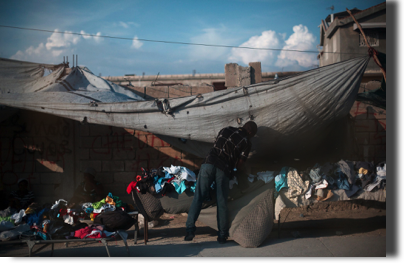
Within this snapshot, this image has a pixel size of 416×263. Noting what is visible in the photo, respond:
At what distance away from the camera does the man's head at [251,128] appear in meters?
3.68

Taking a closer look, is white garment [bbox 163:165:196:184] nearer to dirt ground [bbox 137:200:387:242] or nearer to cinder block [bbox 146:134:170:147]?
dirt ground [bbox 137:200:387:242]

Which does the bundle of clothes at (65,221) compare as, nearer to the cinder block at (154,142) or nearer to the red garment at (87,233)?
the red garment at (87,233)

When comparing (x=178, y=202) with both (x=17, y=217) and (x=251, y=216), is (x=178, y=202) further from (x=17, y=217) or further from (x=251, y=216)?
(x=17, y=217)

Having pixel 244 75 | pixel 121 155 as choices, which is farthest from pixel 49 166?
pixel 244 75

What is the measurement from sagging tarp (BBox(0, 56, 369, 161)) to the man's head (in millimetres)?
202

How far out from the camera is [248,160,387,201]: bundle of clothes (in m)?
3.68

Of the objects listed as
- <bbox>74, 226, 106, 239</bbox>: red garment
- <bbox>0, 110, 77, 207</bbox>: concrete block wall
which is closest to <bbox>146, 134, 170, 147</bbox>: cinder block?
<bbox>0, 110, 77, 207</bbox>: concrete block wall

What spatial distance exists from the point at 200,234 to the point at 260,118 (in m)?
2.02

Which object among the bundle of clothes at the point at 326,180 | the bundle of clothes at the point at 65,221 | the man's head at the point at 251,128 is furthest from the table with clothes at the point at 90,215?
the bundle of clothes at the point at 326,180

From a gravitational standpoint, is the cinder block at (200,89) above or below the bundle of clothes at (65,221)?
above

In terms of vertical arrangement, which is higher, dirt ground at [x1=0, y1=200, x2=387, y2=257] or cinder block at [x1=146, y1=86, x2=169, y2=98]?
cinder block at [x1=146, y1=86, x2=169, y2=98]

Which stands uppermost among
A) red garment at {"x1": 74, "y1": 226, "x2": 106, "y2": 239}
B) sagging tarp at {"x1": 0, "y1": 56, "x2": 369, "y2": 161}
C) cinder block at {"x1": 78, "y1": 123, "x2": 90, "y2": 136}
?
sagging tarp at {"x1": 0, "y1": 56, "x2": 369, "y2": 161}

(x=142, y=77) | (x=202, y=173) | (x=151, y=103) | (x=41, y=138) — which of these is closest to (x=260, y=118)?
(x=202, y=173)

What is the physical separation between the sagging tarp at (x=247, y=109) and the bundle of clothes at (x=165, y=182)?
602 mm
